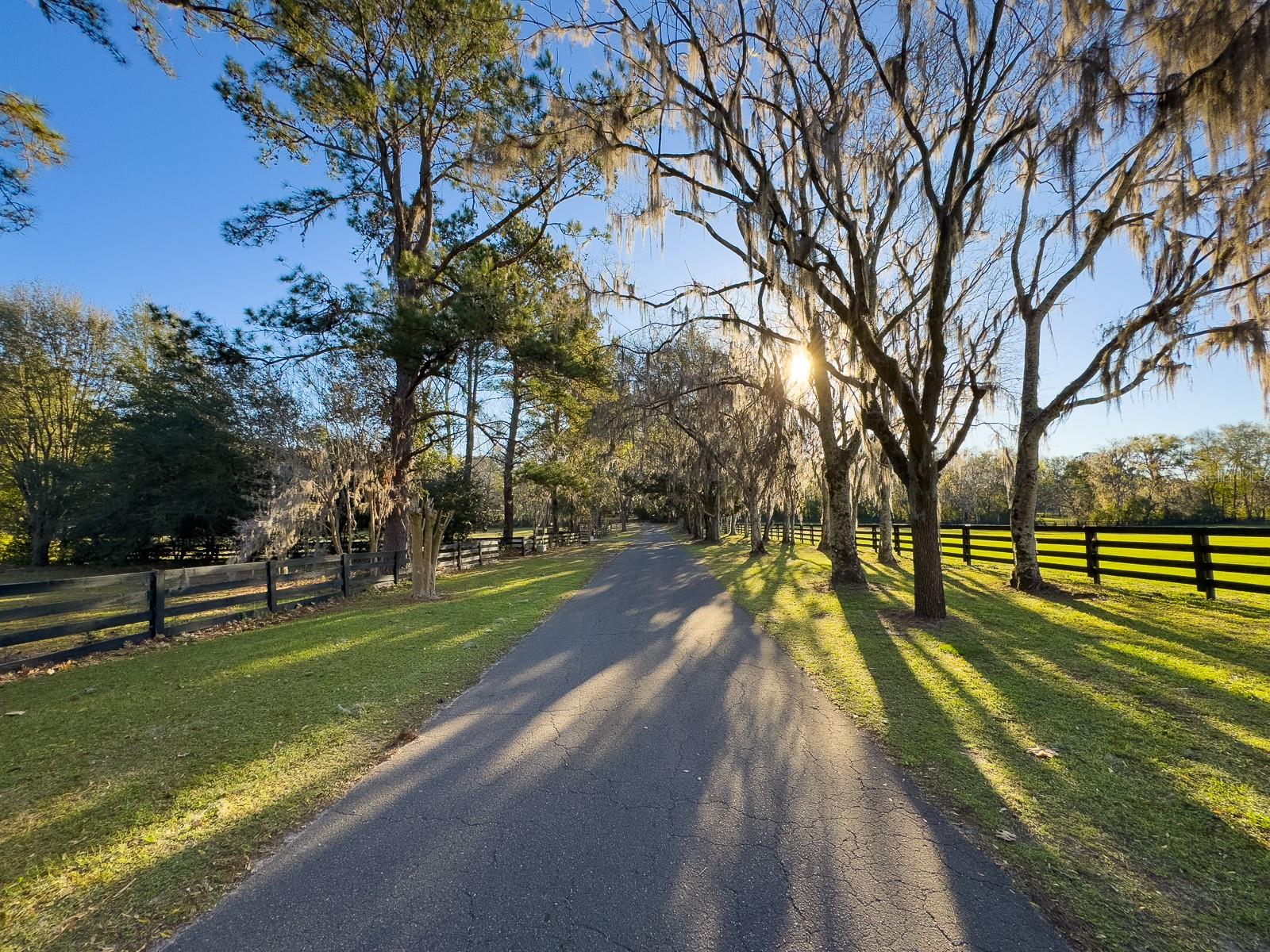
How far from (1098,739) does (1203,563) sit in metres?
7.60

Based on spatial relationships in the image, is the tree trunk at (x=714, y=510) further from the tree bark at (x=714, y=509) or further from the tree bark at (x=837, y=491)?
the tree bark at (x=837, y=491)

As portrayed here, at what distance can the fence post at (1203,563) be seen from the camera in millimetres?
8312

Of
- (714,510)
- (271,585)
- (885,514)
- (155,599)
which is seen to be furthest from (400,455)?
(714,510)

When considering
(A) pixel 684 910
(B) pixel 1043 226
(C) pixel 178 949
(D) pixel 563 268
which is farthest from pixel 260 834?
(D) pixel 563 268

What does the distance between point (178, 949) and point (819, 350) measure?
9.04 meters

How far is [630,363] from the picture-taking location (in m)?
13.0

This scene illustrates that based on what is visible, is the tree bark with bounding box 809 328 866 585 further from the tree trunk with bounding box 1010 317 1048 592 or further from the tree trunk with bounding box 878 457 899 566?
the tree trunk with bounding box 878 457 899 566

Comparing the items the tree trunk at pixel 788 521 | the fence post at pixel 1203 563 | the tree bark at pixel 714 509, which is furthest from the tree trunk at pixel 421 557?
the tree bark at pixel 714 509

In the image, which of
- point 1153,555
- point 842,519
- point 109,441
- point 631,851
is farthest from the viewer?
point 109,441

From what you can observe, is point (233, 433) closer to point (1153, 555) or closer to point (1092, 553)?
point (1092, 553)

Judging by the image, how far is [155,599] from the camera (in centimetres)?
736

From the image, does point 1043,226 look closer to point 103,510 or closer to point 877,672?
point 877,672

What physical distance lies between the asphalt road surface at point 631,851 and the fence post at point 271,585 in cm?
715

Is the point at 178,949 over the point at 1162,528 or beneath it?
beneath
